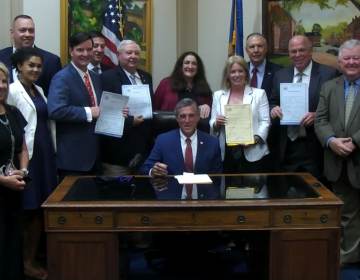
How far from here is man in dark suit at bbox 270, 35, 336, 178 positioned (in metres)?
4.23

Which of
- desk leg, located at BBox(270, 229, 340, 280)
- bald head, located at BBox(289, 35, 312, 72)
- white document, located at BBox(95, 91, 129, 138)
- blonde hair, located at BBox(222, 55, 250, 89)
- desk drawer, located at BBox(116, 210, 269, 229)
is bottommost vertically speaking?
desk leg, located at BBox(270, 229, 340, 280)

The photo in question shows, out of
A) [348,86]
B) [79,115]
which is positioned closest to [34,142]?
[79,115]

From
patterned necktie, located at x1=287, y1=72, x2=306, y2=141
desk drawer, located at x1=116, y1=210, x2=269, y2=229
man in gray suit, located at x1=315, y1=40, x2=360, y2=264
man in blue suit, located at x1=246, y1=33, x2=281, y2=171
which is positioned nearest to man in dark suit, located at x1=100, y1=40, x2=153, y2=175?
man in blue suit, located at x1=246, y1=33, x2=281, y2=171

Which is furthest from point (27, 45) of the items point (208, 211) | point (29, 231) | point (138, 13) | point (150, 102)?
point (208, 211)

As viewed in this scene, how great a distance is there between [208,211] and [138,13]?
3.16 meters

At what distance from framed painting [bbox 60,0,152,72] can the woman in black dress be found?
2.06 meters

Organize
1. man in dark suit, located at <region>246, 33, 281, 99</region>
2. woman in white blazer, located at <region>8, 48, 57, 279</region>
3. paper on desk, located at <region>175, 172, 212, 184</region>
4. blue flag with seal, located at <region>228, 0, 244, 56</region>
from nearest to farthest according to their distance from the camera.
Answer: paper on desk, located at <region>175, 172, 212, 184</region>
woman in white blazer, located at <region>8, 48, 57, 279</region>
man in dark suit, located at <region>246, 33, 281, 99</region>
blue flag with seal, located at <region>228, 0, 244, 56</region>

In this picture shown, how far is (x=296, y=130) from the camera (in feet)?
13.9

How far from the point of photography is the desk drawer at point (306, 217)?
3.08m

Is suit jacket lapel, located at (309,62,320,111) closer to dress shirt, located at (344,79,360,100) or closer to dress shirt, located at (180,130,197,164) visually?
dress shirt, located at (344,79,360,100)

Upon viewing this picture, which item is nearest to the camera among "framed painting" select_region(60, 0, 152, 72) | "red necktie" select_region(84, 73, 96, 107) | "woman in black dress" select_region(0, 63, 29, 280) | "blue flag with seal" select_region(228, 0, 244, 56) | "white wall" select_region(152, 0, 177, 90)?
"woman in black dress" select_region(0, 63, 29, 280)

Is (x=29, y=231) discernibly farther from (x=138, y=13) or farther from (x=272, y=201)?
(x=138, y=13)

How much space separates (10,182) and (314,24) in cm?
353

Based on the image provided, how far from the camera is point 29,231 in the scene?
400 cm
